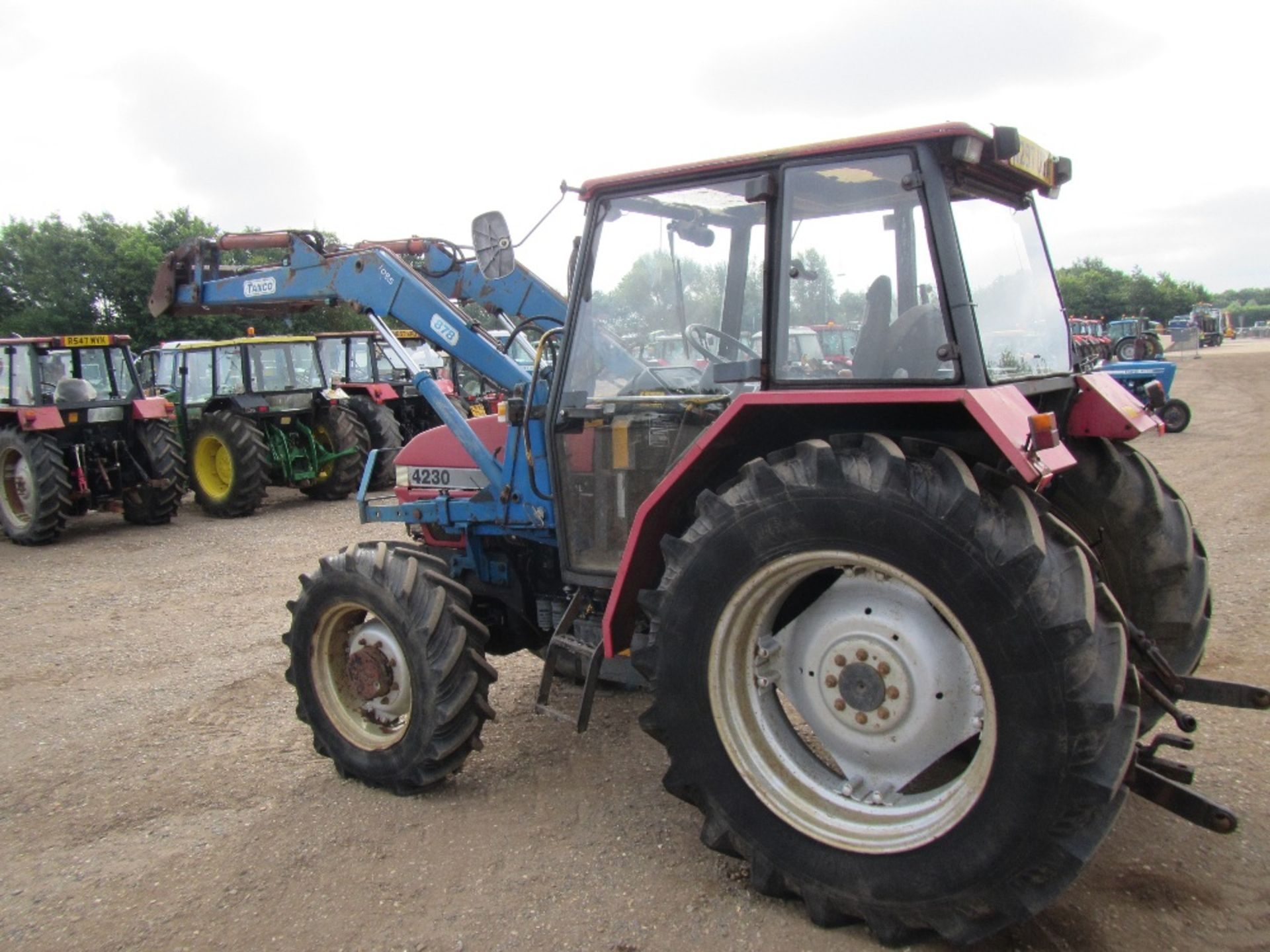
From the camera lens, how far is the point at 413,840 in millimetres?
3414

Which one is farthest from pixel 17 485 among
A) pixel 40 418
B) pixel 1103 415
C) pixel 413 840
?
pixel 1103 415

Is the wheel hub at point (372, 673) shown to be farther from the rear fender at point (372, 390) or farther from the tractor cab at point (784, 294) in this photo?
the rear fender at point (372, 390)

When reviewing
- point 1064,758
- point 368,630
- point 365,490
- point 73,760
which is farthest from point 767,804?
point 73,760

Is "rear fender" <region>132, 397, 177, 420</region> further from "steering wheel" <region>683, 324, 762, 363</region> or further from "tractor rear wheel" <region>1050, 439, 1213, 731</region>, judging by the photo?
"tractor rear wheel" <region>1050, 439, 1213, 731</region>

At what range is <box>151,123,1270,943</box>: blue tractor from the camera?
7.88 feet

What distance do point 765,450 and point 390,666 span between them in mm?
1739

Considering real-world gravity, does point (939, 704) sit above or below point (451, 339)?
below

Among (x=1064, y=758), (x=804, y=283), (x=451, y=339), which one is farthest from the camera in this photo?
(x=451, y=339)

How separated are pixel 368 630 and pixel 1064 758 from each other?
8.57 ft

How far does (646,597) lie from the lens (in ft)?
9.60

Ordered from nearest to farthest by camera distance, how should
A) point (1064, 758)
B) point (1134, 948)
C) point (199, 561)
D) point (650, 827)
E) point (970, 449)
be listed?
1. point (1064, 758)
2. point (1134, 948)
3. point (970, 449)
4. point (650, 827)
5. point (199, 561)

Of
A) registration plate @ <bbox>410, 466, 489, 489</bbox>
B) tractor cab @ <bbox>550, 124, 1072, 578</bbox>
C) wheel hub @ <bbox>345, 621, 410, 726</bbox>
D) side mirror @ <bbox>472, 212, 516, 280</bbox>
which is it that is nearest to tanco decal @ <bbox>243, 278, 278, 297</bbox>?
registration plate @ <bbox>410, 466, 489, 489</bbox>

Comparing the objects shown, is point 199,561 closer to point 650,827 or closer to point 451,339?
point 451,339

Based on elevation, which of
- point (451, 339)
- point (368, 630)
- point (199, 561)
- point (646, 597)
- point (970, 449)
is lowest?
point (199, 561)
